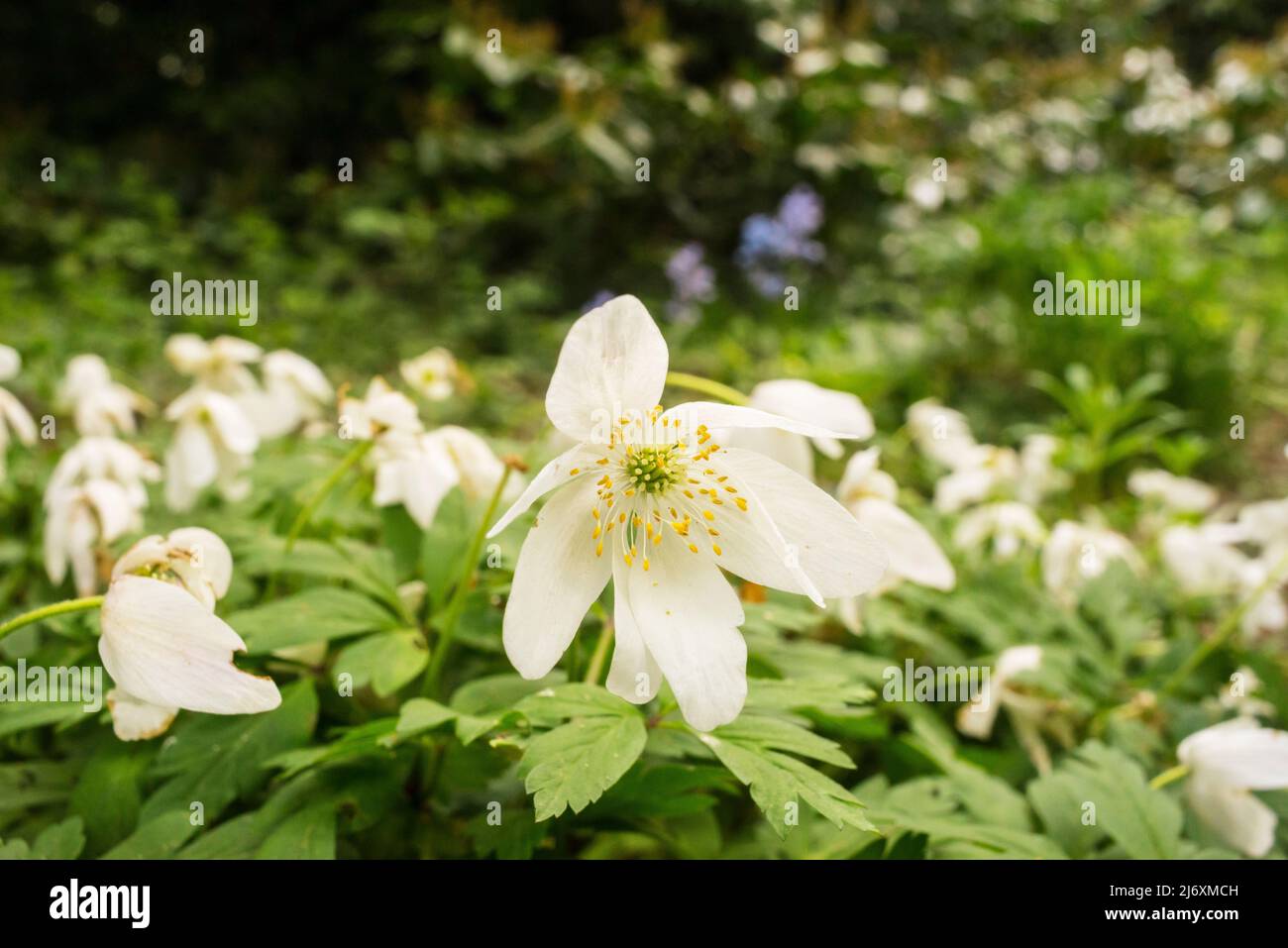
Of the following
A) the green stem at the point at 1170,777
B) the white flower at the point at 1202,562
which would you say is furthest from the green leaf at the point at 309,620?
the white flower at the point at 1202,562

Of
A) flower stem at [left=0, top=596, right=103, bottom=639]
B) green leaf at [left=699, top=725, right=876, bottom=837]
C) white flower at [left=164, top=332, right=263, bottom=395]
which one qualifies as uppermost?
white flower at [left=164, top=332, right=263, bottom=395]

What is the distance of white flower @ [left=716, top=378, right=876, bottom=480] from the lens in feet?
4.39

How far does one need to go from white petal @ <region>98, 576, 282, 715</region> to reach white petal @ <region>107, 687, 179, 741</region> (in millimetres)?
172

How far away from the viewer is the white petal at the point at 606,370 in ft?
3.16

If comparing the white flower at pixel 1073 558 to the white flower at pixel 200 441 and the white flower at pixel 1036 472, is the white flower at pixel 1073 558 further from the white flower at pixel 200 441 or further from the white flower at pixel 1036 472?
the white flower at pixel 200 441

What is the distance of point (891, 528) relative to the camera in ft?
4.84

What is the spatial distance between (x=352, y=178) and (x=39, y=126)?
7.78 feet

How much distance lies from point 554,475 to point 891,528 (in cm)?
71

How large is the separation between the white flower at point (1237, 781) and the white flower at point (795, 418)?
25.5 inches
